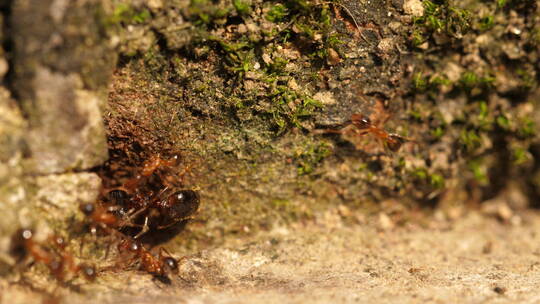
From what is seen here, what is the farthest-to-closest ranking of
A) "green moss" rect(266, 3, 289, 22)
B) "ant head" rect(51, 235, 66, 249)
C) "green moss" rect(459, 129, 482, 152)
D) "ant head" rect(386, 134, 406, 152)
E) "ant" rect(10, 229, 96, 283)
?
"green moss" rect(459, 129, 482, 152)
"ant head" rect(386, 134, 406, 152)
"green moss" rect(266, 3, 289, 22)
"ant head" rect(51, 235, 66, 249)
"ant" rect(10, 229, 96, 283)

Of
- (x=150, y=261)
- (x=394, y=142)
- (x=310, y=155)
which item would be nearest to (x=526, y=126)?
(x=394, y=142)

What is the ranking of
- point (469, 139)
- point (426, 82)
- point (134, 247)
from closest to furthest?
point (134, 247) → point (426, 82) → point (469, 139)

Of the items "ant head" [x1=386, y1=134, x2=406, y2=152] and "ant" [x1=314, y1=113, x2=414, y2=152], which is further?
"ant head" [x1=386, y1=134, x2=406, y2=152]

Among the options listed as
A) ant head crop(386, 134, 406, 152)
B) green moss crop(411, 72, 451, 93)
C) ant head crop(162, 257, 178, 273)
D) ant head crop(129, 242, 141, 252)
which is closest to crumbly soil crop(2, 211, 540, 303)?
ant head crop(162, 257, 178, 273)

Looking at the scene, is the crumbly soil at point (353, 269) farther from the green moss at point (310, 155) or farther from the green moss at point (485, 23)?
the green moss at point (485, 23)

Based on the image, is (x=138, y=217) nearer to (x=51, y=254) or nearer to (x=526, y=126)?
(x=51, y=254)

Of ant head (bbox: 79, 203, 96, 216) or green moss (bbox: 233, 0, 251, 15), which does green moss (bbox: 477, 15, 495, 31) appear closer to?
green moss (bbox: 233, 0, 251, 15)

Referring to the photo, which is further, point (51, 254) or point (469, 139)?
point (469, 139)

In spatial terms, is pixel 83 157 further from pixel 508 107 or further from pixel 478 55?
pixel 508 107
